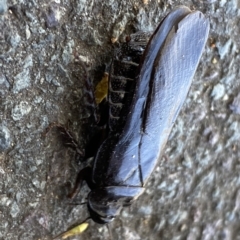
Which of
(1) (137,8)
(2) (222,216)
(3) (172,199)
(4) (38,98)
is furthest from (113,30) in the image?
(2) (222,216)

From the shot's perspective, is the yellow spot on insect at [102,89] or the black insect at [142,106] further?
the yellow spot on insect at [102,89]

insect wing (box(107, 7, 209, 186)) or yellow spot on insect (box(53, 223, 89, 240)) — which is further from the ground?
insect wing (box(107, 7, 209, 186))

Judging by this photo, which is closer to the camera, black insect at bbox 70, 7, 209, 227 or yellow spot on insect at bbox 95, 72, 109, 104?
black insect at bbox 70, 7, 209, 227

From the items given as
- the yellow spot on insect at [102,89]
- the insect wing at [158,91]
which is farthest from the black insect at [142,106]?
the yellow spot on insect at [102,89]

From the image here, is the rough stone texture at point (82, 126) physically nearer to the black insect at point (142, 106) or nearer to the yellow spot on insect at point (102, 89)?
the yellow spot on insect at point (102, 89)

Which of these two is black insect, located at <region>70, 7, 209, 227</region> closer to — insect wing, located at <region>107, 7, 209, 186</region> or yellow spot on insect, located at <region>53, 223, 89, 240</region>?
insect wing, located at <region>107, 7, 209, 186</region>

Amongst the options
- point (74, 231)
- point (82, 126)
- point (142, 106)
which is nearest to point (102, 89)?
point (82, 126)

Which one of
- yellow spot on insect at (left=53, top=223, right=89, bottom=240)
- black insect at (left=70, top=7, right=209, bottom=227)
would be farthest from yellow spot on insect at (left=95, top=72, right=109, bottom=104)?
yellow spot on insect at (left=53, top=223, right=89, bottom=240)
